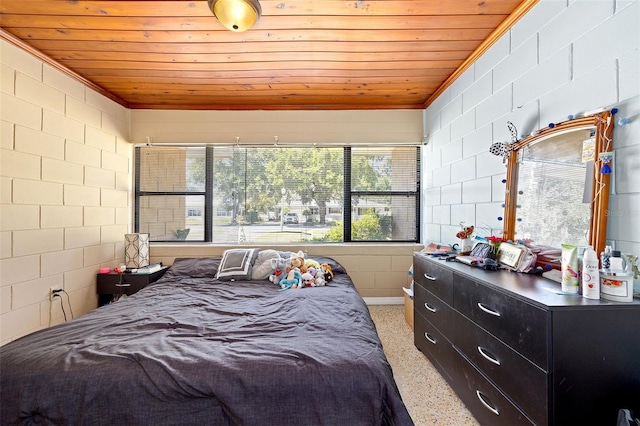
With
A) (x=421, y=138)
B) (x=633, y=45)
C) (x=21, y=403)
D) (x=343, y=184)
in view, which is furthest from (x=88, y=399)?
(x=421, y=138)

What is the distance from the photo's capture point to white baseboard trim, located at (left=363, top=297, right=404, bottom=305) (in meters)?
3.26

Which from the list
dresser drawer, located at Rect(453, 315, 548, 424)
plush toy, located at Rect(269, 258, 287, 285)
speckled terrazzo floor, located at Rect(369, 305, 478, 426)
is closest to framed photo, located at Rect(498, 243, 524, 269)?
dresser drawer, located at Rect(453, 315, 548, 424)

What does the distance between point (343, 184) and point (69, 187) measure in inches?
107

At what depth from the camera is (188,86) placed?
110 inches

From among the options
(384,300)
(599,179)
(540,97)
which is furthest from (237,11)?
(384,300)

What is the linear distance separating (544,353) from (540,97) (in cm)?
137

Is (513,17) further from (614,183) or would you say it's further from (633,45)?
(614,183)

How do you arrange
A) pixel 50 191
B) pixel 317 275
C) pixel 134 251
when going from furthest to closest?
1. pixel 134 251
2. pixel 317 275
3. pixel 50 191

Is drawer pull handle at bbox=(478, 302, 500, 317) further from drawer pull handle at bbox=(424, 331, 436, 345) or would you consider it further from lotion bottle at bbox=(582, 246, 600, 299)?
drawer pull handle at bbox=(424, 331, 436, 345)

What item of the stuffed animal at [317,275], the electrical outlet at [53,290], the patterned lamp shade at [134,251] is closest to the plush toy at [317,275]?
the stuffed animal at [317,275]

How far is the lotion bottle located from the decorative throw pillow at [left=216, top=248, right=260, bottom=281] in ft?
7.59

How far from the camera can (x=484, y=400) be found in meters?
1.39

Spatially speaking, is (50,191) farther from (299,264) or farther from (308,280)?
(308,280)

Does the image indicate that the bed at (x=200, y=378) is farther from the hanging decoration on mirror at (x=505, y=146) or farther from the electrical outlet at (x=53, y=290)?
the hanging decoration on mirror at (x=505, y=146)
